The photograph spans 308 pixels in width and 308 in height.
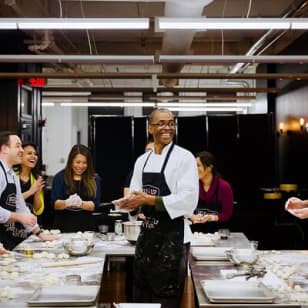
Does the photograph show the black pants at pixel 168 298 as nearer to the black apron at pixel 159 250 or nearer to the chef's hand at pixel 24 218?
the black apron at pixel 159 250

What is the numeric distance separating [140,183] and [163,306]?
0.78 meters

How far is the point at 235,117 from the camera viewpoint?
928cm

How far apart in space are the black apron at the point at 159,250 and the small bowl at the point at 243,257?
0.31 meters

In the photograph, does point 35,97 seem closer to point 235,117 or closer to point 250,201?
point 235,117

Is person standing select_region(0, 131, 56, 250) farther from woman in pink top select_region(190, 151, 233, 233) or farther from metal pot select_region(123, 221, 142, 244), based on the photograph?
woman in pink top select_region(190, 151, 233, 233)

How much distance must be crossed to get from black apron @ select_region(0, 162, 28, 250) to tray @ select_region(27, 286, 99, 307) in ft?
5.76

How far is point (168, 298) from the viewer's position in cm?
309

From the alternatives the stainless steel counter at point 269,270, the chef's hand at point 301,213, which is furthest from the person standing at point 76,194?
the chef's hand at point 301,213

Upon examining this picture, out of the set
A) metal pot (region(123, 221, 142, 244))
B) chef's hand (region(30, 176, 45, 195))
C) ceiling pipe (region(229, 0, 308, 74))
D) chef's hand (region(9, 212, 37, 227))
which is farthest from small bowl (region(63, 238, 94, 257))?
ceiling pipe (region(229, 0, 308, 74))

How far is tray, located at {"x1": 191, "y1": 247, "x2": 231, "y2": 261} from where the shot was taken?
10.8ft

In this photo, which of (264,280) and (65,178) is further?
(65,178)

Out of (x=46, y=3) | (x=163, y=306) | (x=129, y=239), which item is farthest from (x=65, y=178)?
(x=46, y=3)

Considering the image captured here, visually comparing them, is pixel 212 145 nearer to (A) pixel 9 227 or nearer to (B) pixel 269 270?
(A) pixel 9 227

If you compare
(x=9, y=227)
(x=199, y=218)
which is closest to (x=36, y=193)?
(x=9, y=227)
